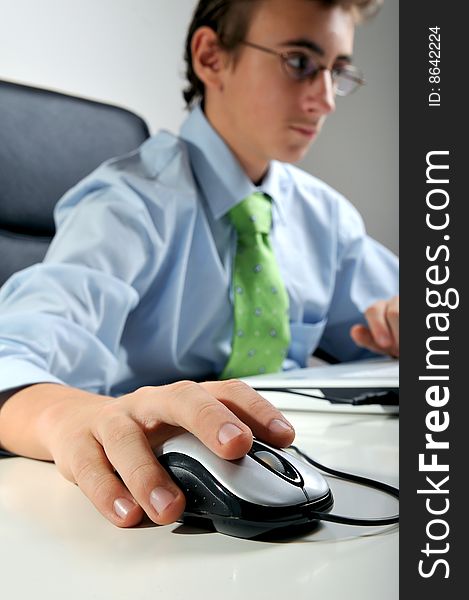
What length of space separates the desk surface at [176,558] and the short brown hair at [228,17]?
27.7 inches

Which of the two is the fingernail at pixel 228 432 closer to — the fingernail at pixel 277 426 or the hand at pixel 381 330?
the fingernail at pixel 277 426

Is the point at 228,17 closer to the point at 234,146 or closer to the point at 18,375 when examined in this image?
the point at 234,146

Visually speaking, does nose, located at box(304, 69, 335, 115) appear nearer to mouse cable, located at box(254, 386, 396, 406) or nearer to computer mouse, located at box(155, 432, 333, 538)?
mouse cable, located at box(254, 386, 396, 406)

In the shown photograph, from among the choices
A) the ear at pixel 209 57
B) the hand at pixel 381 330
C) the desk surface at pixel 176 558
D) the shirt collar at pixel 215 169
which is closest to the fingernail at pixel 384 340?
the hand at pixel 381 330

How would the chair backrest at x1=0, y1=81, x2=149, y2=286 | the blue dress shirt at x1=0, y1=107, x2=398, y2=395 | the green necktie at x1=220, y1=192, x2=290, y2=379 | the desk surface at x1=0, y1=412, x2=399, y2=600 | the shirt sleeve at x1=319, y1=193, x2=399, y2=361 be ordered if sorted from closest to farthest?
the desk surface at x1=0, y1=412, x2=399, y2=600 → the blue dress shirt at x1=0, y1=107, x2=398, y2=395 → the green necktie at x1=220, y1=192, x2=290, y2=379 → the chair backrest at x1=0, y1=81, x2=149, y2=286 → the shirt sleeve at x1=319, y1=193, x2=399, y2=361

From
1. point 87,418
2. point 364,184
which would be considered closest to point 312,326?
point 87,418

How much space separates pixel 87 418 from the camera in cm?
37

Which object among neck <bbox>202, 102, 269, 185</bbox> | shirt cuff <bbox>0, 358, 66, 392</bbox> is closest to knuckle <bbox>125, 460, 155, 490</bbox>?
shirt cuff <bbox>0, 358, 66, 392</bbox>

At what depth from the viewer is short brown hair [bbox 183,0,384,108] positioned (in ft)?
3.01

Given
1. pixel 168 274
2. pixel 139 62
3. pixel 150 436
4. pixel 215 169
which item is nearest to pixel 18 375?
pixel 150 436

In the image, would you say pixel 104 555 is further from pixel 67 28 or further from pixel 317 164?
pixel 317 164

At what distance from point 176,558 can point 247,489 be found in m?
0.04

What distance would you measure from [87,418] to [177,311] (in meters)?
0.41

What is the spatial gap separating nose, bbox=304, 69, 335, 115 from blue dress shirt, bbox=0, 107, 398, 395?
112 millimetres
